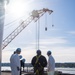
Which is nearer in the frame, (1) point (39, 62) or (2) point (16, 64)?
(2) point (16, 64)

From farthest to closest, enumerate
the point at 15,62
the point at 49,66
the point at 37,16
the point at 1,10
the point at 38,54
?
the point at 37,16 < the point at 49,66 < the point at 38,54 < the point at 15,62 < the point at 1,10

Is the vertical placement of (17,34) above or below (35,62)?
above

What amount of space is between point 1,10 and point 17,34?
180 feet

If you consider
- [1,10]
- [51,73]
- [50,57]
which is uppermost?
[1,10]

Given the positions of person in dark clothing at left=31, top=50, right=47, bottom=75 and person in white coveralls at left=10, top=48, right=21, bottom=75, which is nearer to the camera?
person in white coveralls at left=10, top=48, right=21, bottom=75

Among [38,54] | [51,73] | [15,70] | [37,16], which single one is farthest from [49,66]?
[37,16]

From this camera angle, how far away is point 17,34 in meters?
58.6

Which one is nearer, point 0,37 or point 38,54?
point 0,37

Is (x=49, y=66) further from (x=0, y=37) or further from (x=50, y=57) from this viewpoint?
(x=0, y=37)

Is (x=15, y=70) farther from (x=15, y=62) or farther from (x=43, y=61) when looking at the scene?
(x=43, y=61)

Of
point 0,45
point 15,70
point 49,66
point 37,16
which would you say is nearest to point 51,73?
point 49,66

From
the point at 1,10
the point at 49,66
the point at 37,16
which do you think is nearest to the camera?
the point at 1,10

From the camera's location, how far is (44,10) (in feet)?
194

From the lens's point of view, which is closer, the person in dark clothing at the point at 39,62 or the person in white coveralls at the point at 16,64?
the person in white coveralls at the point at 16,64
